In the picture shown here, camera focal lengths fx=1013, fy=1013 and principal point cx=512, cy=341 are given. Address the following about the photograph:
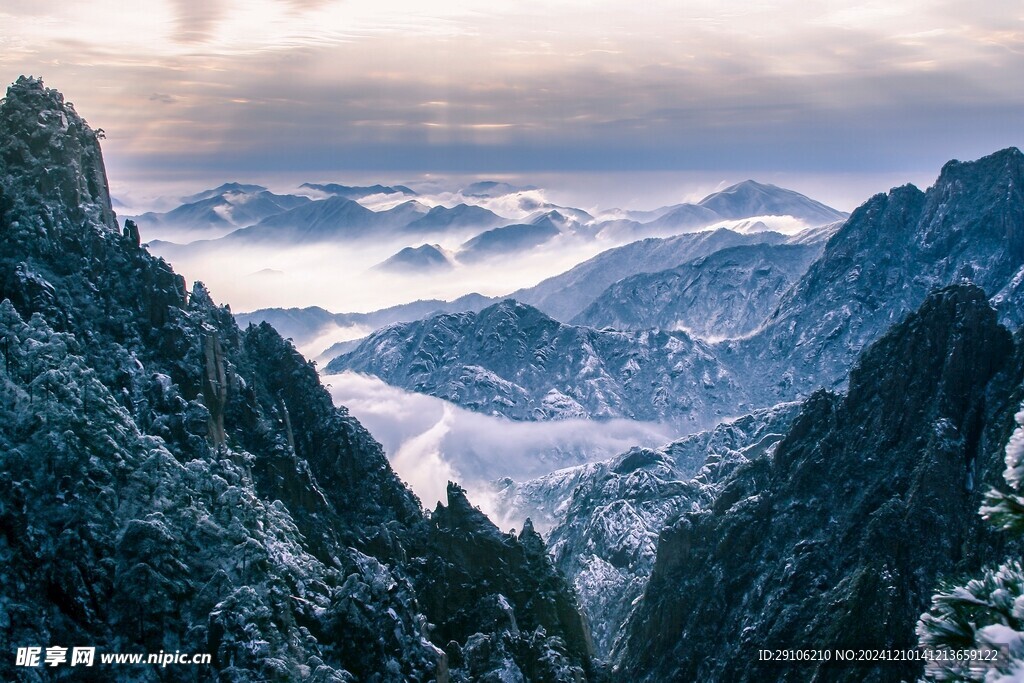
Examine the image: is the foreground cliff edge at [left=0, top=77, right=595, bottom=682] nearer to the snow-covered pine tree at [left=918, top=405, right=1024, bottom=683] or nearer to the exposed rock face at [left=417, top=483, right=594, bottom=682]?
the exposed rock face at [left=417, top=483, right=594, bottom=682]

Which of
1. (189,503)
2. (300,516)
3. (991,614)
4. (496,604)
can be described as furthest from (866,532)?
(991,614)

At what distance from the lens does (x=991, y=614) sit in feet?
89.7

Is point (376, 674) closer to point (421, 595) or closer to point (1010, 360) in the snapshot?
point (421, 595)

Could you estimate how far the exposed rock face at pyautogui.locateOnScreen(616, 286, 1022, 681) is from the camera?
160m

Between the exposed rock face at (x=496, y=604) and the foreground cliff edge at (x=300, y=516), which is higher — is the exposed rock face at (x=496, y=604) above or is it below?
below

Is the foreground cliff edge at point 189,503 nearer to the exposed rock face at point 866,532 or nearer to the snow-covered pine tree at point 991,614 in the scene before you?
the exposed rock face at point 866,532

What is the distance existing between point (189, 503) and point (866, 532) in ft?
388

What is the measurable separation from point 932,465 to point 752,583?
1524 inches

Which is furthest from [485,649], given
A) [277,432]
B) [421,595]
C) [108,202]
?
[108,202]

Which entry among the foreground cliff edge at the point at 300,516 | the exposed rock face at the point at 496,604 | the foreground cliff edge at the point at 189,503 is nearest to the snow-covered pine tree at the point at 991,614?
the foreground cliff edge at the point at 300,516

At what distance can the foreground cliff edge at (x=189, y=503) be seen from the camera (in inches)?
3460

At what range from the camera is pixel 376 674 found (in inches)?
4156

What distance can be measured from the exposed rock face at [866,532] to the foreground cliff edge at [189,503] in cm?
3292

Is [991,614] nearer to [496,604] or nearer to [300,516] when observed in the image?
[300,516]
